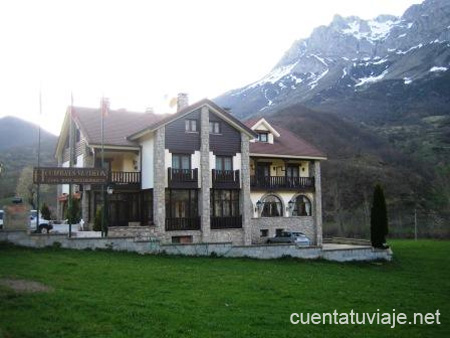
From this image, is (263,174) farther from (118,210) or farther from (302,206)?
(118,210)

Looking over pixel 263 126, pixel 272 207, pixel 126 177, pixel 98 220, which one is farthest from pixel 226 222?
pixel 263 126

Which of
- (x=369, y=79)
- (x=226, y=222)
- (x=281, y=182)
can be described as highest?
(x=369, y=79)

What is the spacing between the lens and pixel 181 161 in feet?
103

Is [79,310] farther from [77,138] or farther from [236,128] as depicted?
[77,138]

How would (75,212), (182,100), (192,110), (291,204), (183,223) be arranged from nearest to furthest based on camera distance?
(183,223)
(192,110)
(75,212)
(182,100)
(291,204)

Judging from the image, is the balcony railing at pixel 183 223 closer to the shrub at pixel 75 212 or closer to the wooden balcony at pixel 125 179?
the wooden balcony at pixel 125 179

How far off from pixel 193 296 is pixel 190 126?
17721 millimetres

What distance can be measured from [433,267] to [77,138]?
82.4ft

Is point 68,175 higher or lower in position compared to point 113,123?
lower

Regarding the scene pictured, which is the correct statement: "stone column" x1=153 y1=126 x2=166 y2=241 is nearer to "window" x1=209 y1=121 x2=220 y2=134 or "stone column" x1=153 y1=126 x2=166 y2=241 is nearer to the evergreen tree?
"window" x1=209 y1=121 x2=220 y2=134

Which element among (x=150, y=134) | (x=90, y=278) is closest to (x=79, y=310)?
(x=90, y=278)

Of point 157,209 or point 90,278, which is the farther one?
point 157,209

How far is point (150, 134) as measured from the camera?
102 feet

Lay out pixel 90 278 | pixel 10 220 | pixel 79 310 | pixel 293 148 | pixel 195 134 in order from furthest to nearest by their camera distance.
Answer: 1. pixel 293 148
2. pixel 195 134
3. pixel 10 220
4. pixel 90 278
5. pixel 79 310
